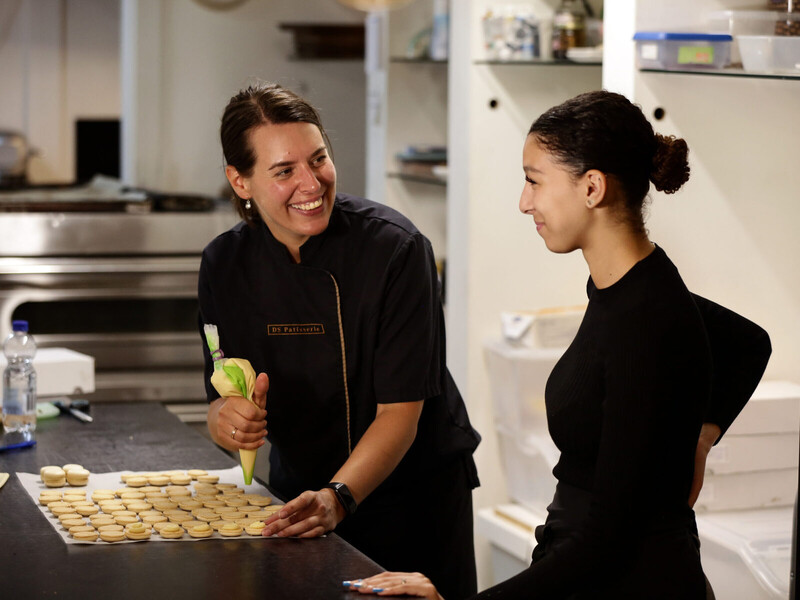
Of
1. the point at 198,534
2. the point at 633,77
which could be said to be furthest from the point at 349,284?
the point at 633,77

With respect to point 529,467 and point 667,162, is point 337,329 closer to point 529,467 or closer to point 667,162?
point 667,162

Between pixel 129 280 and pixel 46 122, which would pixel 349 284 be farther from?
pixel 46 122

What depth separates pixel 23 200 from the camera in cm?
460

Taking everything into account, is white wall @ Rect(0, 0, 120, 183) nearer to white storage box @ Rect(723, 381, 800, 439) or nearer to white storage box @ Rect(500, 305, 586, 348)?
white storage box @ Rect(500, 305, 586, 348)

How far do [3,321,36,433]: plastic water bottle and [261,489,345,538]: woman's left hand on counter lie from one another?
93cm

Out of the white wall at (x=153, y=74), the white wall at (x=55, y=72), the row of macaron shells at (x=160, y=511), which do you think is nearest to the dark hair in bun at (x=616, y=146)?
the row of macaron shells at (x=160, y=511)

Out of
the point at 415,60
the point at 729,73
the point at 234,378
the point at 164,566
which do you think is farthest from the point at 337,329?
the point at 415,60

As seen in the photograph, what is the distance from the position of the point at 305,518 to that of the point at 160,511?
27 centimetres

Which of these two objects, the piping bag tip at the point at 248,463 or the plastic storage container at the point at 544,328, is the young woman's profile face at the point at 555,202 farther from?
the plastic storage container at the point at 544,328

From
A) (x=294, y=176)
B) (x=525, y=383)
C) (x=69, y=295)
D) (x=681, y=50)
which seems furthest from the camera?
(x=69, y=295)

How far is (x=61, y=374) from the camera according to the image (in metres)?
2.78

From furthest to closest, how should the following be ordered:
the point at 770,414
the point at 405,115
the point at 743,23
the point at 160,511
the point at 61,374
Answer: the point at 405,115 < the point at 61,374 < the point at 770,414 < the point at 743,23 < the point at 160,511

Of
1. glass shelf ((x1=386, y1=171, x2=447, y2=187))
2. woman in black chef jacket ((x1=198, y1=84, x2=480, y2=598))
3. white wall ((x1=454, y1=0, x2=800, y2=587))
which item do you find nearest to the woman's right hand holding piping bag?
woman in black chef jacket ((x1=198, y1=84, x2=480, y2=598))

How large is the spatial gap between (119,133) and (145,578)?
407 centimetres
